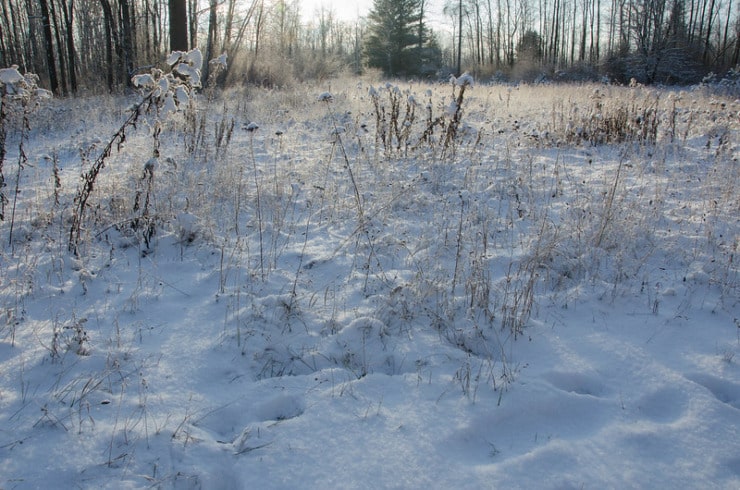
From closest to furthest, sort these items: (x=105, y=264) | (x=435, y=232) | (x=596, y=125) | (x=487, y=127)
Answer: (x=105, y=264) → (x=435, y=232) → (x=596, y=125) → (x=487, y=127)

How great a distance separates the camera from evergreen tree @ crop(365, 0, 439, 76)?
98.1 feet

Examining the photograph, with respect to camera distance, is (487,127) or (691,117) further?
(487,127)

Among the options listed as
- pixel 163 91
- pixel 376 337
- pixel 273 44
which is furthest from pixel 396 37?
pixel 376 337

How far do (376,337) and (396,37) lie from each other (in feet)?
102

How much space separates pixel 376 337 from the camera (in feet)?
8.28

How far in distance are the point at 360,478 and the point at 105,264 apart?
2.47m

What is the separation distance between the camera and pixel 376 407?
6.64 feet

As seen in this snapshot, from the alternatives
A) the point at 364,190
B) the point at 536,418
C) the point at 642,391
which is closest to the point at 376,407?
the point at 536,418

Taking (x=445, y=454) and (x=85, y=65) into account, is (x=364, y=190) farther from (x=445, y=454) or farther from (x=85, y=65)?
(x=85, y=65)

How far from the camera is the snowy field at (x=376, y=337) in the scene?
5.72ft

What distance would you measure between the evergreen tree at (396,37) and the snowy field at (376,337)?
91.7 feet

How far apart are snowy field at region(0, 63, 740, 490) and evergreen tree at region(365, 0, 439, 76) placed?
91.7 feet

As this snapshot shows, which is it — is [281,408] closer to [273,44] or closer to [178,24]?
[178,24]

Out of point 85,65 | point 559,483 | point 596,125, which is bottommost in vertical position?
point 559,483
